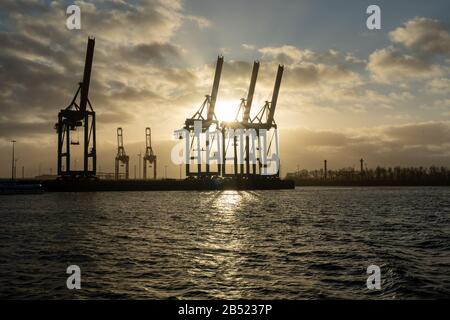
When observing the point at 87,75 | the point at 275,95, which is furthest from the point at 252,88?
the point at 87,75

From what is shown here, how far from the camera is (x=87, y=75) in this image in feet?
290

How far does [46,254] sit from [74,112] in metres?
77.8

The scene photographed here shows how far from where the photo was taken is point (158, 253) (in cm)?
1838

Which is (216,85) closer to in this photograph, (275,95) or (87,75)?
(275,95)

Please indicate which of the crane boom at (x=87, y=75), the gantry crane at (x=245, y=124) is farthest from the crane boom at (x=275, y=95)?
the crane boom at (x=87, y=75)

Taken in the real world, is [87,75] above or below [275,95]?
below

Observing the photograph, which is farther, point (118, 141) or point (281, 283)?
point (118, 141)

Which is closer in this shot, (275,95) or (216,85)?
(216,85)

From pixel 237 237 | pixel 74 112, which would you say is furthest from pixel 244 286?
pixel 74 112

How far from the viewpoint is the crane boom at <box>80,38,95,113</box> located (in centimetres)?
8697

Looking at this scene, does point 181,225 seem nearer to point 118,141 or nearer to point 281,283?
point 281,283

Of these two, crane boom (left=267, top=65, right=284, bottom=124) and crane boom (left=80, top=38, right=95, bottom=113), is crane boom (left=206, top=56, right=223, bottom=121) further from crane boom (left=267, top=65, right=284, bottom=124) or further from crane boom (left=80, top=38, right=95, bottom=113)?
crane boom (left=80, top=38, right=95, bottom=113)

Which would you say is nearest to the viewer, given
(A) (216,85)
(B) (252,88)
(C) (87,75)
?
(C) (87,75)
